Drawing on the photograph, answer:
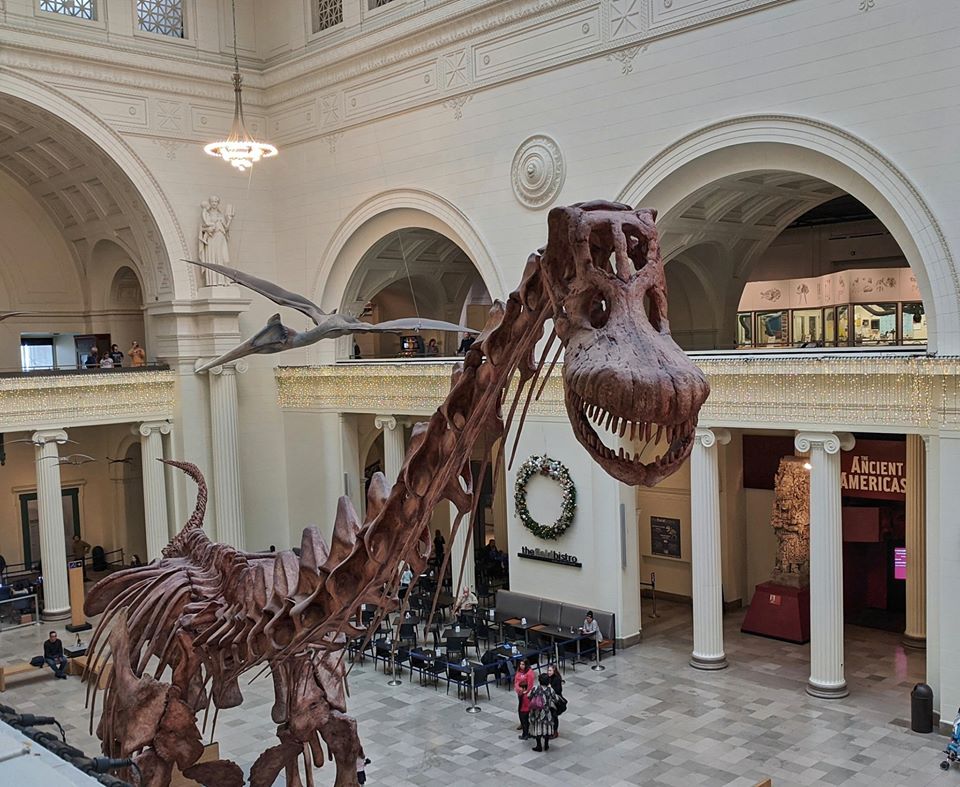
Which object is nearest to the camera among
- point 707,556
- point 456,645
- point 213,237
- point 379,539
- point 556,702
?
point 379,539

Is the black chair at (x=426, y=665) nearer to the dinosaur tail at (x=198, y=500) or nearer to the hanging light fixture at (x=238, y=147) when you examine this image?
the dinosaur tail at (x=198, y=500)

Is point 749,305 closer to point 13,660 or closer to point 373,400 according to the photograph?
point 373,400

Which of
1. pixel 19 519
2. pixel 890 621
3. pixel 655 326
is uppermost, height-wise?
pixel 655 326

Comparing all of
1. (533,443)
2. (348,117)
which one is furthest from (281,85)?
(533,443)

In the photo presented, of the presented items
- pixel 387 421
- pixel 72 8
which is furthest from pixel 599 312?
pixel 72 8

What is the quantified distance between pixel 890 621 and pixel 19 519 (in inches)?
720

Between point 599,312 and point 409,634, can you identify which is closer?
point 599,312

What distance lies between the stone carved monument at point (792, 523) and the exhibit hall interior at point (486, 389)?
0.06 metres

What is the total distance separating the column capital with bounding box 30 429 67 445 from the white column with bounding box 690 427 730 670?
1149cm

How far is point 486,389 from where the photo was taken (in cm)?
436

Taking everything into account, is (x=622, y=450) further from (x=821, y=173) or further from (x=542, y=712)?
(x=821, y=173)

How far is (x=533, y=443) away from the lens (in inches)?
629

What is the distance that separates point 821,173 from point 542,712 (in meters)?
7.71

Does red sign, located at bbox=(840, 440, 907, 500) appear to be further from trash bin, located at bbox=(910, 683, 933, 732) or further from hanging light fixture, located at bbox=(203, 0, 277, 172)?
hanging light fixture, located at bbox=(203, 0, 277, 172)
